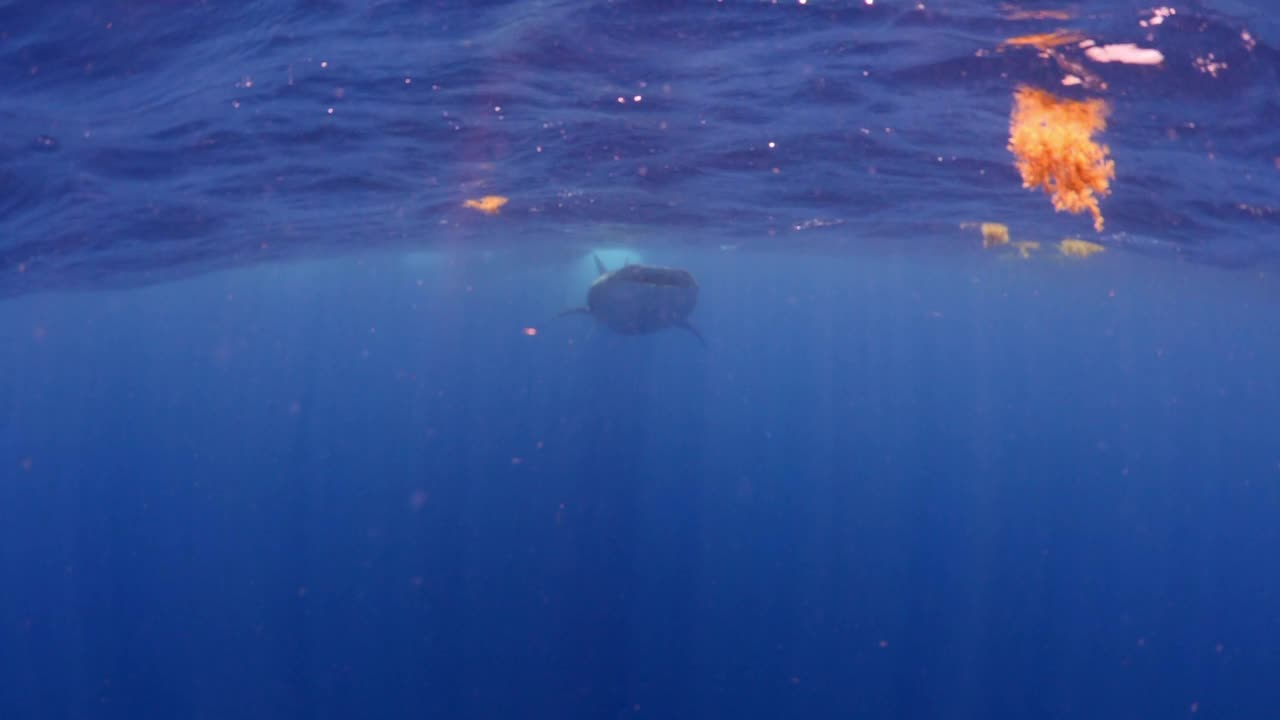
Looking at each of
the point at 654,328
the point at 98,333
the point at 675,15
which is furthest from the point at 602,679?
the point at 98,333

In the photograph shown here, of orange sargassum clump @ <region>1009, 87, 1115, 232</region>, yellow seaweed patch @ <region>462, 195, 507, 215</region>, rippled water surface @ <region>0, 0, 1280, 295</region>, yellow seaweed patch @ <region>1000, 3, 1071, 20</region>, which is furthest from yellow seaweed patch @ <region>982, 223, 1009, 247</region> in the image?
yellow seaweed patch @ <region>1000, 3, 1071, 20</region>

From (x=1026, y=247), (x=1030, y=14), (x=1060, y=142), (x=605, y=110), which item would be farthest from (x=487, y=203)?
(x=1026, y=247)

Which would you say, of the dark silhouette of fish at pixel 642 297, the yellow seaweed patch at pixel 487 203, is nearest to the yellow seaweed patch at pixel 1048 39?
the dark silhouette of fish at pixel 642 297

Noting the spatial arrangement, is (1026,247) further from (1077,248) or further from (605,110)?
(605,110)

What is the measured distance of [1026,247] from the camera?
88.4 feet

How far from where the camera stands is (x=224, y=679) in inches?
985

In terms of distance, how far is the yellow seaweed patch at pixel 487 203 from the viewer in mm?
20156

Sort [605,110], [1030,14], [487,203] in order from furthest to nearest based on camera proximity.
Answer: [487,203] → [605,110] → [1030,14]

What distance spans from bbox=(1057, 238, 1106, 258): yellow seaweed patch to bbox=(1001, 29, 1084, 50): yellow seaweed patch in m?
18.0

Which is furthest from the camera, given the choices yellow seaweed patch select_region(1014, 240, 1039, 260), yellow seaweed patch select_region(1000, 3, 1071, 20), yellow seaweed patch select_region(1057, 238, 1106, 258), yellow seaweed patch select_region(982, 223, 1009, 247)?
yellow seaweed patch select_region(1014, 240, 1039, 260)

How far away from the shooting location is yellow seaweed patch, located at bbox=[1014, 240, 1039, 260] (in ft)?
83.7

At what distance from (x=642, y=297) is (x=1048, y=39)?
45.0 ft

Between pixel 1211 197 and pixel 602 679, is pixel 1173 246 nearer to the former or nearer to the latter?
pixel 1211 197

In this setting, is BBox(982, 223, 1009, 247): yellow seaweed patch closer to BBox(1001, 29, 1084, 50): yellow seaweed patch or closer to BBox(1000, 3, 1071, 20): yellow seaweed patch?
BBox(1001, 29, 1084, 50): yellow seaweed patch
